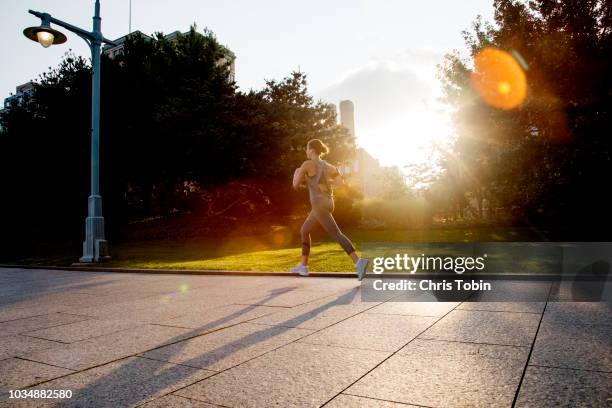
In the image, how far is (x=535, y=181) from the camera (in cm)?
1908

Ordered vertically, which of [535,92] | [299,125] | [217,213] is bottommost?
[217,213]

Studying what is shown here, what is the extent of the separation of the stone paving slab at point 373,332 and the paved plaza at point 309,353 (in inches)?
0.6

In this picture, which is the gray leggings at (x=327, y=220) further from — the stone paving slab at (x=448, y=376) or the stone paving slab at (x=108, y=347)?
the stone paving slab at (x=448, y=376)

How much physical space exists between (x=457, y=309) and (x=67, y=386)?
3700 millimetres

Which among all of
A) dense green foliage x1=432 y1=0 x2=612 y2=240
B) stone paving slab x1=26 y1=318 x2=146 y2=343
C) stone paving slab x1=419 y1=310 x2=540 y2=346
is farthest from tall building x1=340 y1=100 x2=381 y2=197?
stone paving slab x1=26 y1=318 x2=146 y2=343

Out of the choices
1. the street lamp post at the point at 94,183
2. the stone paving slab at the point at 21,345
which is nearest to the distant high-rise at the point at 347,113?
the street lamp post at the point at 94,183

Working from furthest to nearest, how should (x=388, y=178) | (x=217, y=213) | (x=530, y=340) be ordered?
1. (x=388, y=178)
2. (x=217, y=213)
3. (x=530, y=340)

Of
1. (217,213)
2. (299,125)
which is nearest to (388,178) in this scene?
(299,125)

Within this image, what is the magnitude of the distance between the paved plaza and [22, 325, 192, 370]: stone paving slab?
0.06ft

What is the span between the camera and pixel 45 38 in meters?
11.1

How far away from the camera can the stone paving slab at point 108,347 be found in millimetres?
3004

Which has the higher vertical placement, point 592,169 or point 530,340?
point 592,169

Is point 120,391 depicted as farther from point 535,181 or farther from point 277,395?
point 535,181

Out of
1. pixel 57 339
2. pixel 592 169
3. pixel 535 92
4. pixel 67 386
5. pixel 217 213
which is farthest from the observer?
pixel 217 213
